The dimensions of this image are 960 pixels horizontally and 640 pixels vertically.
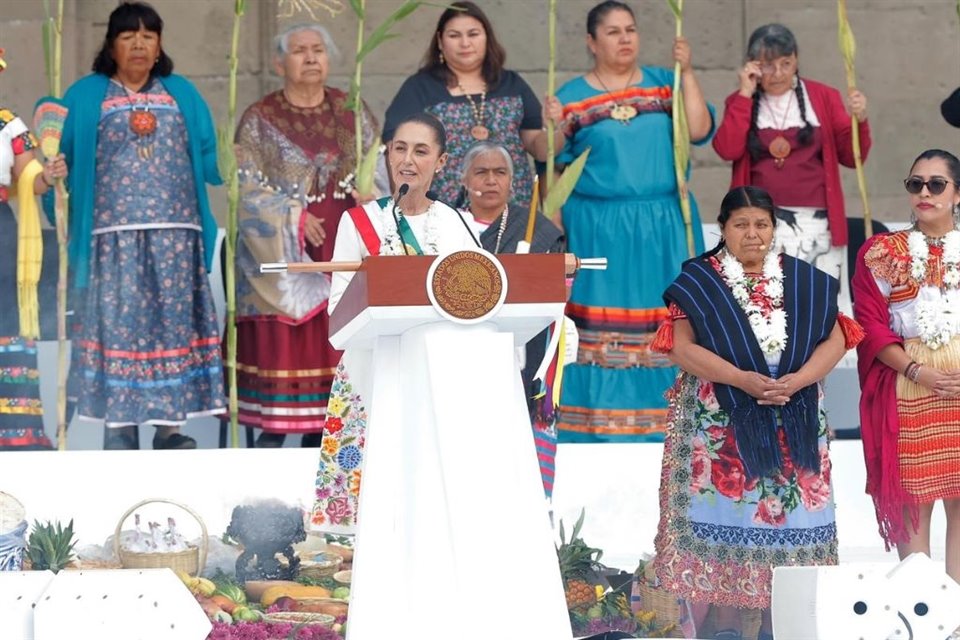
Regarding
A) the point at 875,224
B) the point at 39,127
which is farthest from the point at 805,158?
the point at 39,127

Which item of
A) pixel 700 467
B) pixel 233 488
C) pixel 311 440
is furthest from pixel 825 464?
pixel 311 440

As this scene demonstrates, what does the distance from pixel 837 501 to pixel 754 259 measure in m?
1.40

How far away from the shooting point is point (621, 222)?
6.44 meters

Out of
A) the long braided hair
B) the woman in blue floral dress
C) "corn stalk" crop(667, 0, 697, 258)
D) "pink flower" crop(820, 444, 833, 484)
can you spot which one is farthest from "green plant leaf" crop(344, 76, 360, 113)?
"pink flower" crop(820, 444, 833, 484)

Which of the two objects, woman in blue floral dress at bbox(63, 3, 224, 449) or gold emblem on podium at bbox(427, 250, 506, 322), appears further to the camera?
woman in blue floral dress at bbox(63, 3, 224, 449)

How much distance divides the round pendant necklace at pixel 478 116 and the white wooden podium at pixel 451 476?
261cm

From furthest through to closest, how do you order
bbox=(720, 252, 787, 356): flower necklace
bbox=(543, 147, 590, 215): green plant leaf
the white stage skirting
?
bbox=(543, 147, 590, 215): green plant leaf → the white stage skirting → bbox=(720, 252, 787, 356): flower necklace

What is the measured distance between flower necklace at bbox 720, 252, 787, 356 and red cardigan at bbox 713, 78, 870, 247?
1.62 meters

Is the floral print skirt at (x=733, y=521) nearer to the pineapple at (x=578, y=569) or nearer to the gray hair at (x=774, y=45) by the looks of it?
the pineapple at (x=578, y=569)

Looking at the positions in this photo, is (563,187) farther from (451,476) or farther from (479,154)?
(451,476)

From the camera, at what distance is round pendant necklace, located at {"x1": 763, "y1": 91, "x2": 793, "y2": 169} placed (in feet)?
20.8

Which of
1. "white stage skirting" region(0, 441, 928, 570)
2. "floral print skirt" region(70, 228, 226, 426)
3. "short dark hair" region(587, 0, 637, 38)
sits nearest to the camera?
"white stage skirting" region(0, 441, 928, 570)

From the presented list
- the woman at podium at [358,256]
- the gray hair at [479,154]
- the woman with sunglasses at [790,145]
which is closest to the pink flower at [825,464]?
the woman at podium at [358,256]

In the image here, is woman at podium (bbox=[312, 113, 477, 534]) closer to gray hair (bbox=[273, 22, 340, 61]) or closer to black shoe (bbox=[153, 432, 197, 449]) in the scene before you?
black shoe (bbox=[153, 432, 197, 449])
